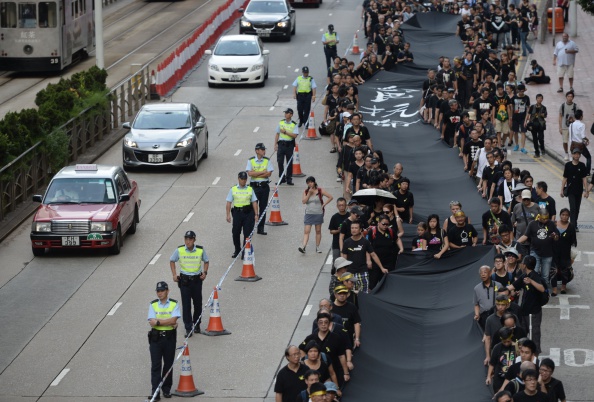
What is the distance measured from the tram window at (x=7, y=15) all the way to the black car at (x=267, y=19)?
10.2 m

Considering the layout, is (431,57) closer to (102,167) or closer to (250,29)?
(250,29)

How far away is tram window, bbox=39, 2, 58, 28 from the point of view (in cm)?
4453

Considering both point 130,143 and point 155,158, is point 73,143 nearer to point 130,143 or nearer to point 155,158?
point 130,143

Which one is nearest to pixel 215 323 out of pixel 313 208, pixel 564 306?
pixel 313 208

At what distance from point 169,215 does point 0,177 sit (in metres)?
3.51

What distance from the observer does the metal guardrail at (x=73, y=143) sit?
28500 mm

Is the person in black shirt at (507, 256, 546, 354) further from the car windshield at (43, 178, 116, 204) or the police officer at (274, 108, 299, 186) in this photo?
the police officer at (274, 108, 299, 186)

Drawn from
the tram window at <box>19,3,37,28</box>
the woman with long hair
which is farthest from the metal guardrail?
the woman with long hair

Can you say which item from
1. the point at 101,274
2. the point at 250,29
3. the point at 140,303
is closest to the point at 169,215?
the point at 101,274

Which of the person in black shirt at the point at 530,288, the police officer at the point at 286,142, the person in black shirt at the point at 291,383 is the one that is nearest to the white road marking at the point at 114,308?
the person in black shirt at the point at 530,288

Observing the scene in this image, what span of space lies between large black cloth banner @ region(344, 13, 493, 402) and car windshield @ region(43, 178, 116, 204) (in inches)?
231

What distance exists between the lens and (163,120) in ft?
108

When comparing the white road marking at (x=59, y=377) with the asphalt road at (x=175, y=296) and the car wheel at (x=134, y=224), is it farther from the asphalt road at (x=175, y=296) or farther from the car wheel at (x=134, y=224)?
the car wheel at (x=134, y=224)

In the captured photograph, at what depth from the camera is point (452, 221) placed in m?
21.7
